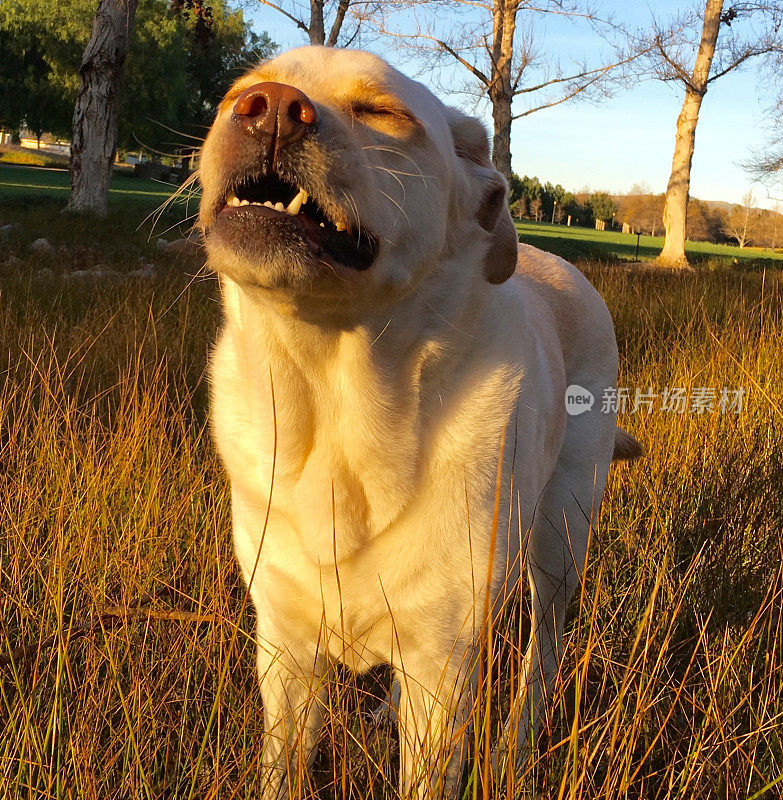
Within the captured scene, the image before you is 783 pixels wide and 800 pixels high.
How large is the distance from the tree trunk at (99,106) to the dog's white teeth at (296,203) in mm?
10605

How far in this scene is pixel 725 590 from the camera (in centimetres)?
265

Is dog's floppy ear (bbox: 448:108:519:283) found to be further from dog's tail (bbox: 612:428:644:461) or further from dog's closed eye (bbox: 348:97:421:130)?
dog's tail (bbox: 612:428:644:461)

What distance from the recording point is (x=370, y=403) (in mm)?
1874

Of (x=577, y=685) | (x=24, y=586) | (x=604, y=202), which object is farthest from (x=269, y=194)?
(x=604, y=202)

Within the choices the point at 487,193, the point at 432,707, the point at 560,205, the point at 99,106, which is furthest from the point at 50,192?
the point at 560,205

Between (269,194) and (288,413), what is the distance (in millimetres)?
524

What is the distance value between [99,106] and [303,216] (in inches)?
436

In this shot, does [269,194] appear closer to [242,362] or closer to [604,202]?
[242,362]

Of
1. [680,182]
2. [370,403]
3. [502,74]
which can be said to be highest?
[502,74]

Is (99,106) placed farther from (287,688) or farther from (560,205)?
(560,205)

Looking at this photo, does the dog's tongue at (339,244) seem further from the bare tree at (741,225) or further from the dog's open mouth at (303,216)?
the bare tree at (741,225)

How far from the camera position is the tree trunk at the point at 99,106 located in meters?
10.7

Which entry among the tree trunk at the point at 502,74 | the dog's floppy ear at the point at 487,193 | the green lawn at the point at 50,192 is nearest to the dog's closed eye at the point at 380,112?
the dog's floppy ear at the point at 487,193

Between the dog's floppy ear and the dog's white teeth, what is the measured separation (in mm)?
639
